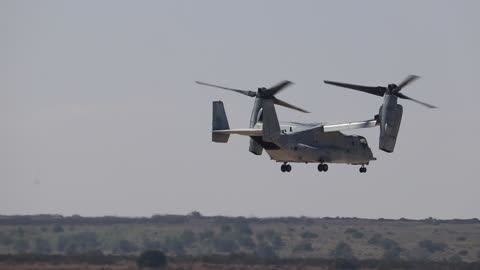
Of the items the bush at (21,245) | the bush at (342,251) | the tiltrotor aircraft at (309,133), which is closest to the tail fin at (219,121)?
the tiltrotor aircraft at (309,133)

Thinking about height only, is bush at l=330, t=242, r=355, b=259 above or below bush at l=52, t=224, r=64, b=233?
below

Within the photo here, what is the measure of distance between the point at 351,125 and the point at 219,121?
11.4 m

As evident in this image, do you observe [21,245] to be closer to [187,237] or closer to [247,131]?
[187,237]

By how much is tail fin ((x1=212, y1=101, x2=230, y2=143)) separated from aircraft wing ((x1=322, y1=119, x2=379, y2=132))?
8.17m

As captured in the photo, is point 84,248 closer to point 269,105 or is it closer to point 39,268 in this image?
point 39,268

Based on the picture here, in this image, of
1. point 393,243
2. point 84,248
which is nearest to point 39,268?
point 84,248

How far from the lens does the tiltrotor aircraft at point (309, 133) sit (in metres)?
112

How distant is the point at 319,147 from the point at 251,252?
54.9m

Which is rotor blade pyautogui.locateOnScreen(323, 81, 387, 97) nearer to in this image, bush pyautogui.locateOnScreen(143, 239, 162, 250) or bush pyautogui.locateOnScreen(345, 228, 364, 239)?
bush pyautogui.locateOnScreen(143, 239, 162, 250)

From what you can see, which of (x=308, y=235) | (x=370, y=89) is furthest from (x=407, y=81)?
(x=308, y=235)

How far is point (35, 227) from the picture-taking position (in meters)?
180

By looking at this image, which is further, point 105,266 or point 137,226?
point 137,226

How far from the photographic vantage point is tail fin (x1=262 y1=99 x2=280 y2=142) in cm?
10988

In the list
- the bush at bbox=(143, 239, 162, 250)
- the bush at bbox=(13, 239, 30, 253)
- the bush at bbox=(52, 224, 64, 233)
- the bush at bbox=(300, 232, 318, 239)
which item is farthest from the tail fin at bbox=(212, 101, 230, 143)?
the bush at bbox=(52, 224, 64, 233)
